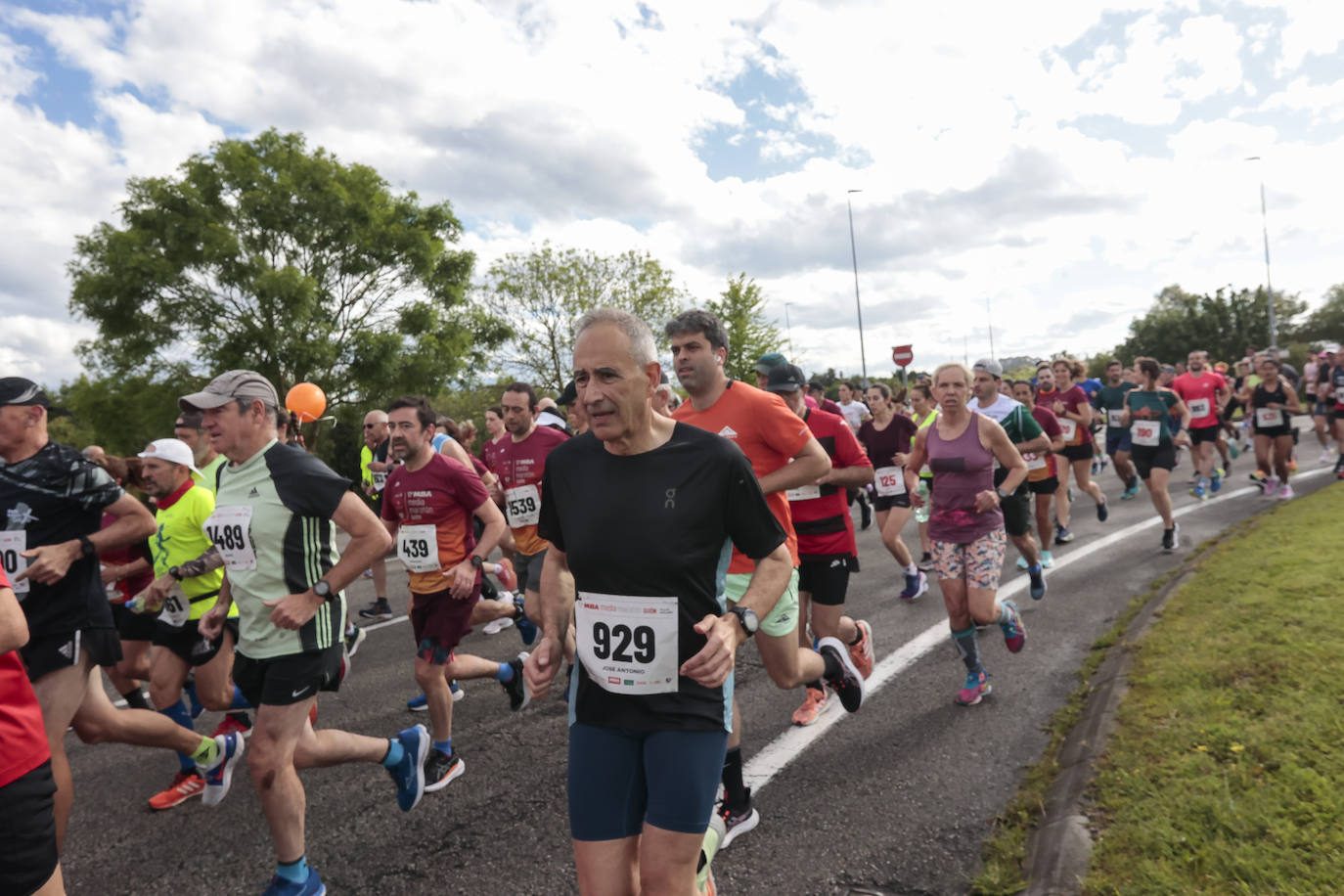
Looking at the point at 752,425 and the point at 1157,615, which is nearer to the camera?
the point at 752,425

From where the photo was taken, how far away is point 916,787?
374 cm

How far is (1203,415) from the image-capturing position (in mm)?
12031

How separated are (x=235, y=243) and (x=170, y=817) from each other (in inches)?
1069

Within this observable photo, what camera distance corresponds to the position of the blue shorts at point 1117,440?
473 inches

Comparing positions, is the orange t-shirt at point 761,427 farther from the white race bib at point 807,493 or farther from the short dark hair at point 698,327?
the white race bib at point 807,493

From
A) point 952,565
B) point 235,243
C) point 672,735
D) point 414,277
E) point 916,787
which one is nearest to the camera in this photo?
point 672,735

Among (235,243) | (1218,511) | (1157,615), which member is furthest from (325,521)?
(235,243)

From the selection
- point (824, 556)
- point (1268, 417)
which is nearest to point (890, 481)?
point (824, 556)

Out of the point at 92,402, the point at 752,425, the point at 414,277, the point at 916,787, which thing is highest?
the point at 414,277

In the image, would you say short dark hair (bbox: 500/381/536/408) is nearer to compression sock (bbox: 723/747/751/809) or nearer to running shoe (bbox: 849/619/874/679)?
running shoe (bbox: 849/619/874/679)

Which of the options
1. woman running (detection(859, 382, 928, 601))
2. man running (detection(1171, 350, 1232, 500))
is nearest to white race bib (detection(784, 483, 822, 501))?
woman running (detection(859, 382, 928, 601))

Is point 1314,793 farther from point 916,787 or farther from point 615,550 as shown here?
point 615,550

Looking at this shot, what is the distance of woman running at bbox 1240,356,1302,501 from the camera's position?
1073 cm

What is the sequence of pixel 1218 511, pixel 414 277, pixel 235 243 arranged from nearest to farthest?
pixel 1218 511
pixel 235 243
pixel 414 277
